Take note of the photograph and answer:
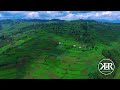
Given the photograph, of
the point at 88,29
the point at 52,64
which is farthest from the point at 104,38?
the point at 52,64

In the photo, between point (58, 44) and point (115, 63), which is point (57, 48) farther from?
point (115, 63)

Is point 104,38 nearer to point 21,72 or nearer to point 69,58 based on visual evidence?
point 69,58

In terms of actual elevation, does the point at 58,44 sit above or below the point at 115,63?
above

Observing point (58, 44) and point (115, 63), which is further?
point (58, 44)

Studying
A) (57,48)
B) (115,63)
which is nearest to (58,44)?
(57,48)
